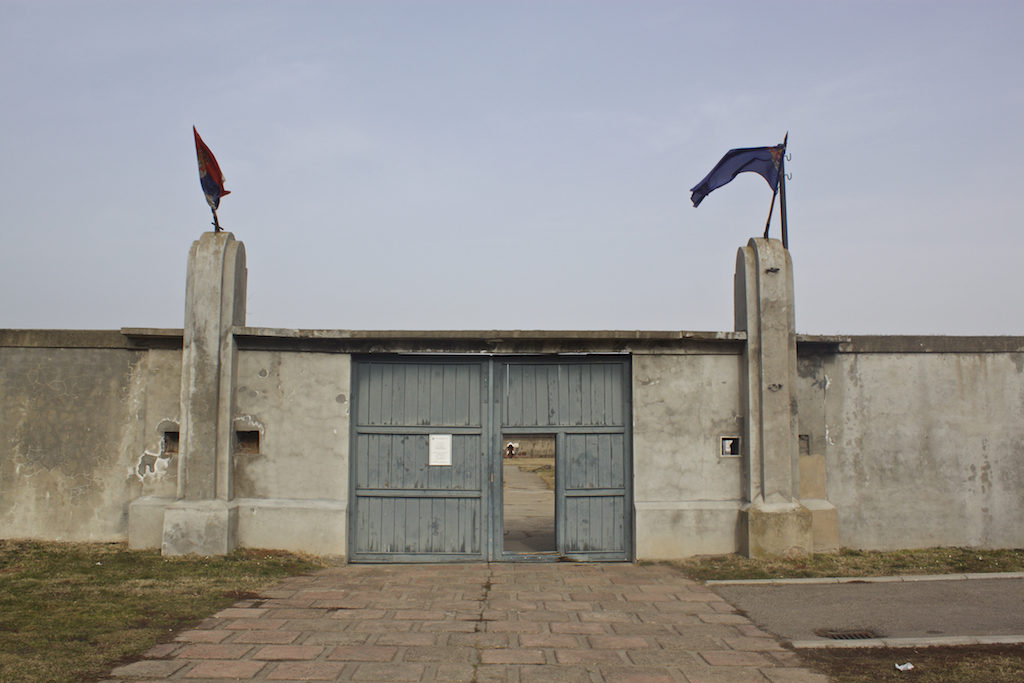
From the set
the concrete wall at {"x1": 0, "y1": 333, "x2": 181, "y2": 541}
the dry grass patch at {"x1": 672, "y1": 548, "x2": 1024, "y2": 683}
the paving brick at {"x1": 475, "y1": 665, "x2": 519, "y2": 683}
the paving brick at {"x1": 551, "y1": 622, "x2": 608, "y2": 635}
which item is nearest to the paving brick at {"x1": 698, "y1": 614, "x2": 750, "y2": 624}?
the dry grass patch at {"x1": 672, "y1": 548, "x2": 1024, "y2": 683}

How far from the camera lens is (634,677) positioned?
5488 millimetres

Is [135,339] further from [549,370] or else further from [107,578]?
[549,370]

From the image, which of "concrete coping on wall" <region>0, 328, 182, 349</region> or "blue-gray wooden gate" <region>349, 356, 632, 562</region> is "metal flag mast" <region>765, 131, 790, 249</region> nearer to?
"blue-gray wooden gate" <region>349, 356, 632, 562</region>

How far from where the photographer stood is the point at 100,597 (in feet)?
24.9

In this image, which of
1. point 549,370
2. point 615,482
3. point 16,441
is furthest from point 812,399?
point 16,441

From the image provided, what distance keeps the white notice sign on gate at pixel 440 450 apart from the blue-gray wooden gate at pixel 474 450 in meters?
0.06

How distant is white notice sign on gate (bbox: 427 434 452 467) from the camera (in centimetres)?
1005

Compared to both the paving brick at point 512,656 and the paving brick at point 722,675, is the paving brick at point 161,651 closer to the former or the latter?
the paving brick at point 512,656

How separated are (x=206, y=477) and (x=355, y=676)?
5.04 m

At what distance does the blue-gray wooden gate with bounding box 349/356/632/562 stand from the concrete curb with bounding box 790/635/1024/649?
3.85 metres

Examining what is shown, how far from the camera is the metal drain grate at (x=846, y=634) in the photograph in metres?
6.50

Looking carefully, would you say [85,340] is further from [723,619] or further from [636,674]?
[723,619]

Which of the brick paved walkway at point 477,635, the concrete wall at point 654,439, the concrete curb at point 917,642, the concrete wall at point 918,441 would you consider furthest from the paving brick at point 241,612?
the concrete wall at point 918,441

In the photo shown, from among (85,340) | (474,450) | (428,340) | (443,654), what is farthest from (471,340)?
(85,340)
